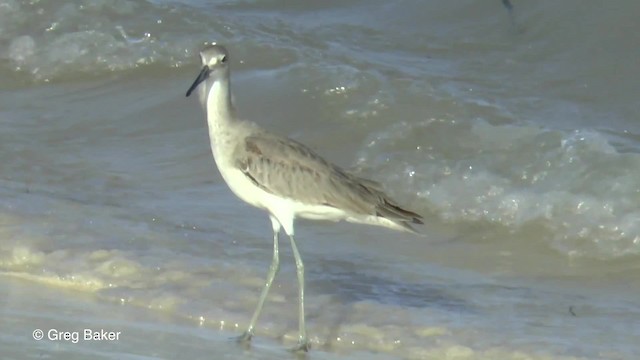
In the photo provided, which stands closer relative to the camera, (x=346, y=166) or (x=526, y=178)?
(x=526, y=178)

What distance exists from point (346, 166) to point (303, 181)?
3.11 m

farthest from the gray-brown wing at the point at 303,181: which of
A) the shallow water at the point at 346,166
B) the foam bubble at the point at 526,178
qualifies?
the foam bubble at the point at 526,178

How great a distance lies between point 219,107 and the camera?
669 cm

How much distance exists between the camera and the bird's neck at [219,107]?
668cm

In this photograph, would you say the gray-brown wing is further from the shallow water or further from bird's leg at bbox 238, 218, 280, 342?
the shallow water

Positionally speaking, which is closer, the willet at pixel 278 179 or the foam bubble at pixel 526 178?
the willet at pixel 278 179

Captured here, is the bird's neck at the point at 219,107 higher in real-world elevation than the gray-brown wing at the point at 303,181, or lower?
higher

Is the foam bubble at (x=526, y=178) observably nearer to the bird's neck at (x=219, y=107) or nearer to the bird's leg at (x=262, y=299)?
the bird's leg at (x=262, y=299)

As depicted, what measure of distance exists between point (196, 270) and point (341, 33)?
577cm

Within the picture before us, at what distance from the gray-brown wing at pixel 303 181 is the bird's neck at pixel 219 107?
14 cm

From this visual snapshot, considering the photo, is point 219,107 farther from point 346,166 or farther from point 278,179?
point 346,166

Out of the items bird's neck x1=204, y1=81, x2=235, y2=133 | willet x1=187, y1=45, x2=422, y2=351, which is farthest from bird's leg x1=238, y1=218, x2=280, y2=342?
bird's neck x1=204, y1=81, x2=235, y2=133

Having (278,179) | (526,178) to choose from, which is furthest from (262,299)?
(526,178)

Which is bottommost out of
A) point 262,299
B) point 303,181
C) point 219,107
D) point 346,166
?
point 346,166
